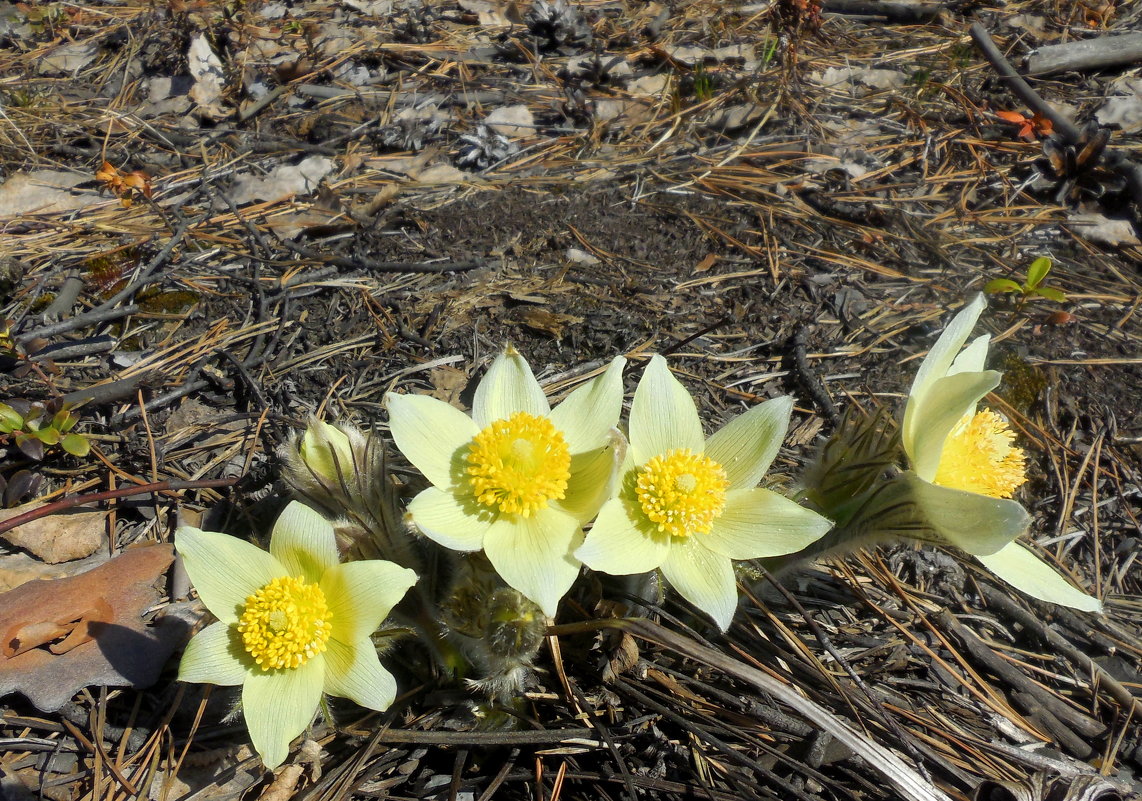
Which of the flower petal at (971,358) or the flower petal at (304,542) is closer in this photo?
the flower petal at (304,542)

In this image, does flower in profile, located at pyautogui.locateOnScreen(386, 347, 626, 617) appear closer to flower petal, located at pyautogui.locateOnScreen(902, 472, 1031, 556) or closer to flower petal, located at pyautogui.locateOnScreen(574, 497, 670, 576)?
flower petal, located at pyautogui.locateOnScreen(574, 497, 670, 576)

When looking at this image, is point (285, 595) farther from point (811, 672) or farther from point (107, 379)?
point (107, 379)

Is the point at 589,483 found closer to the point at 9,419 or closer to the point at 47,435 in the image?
the point at 47,435

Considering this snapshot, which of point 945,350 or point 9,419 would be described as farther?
point 9,419

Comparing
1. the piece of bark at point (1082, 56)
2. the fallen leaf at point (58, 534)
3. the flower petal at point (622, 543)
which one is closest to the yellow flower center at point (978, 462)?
the flower petal at point (622, 543)

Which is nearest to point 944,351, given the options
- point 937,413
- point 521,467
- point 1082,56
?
point 937,413

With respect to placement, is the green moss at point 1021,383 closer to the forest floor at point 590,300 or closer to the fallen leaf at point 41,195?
the forest floor at point 590,300
